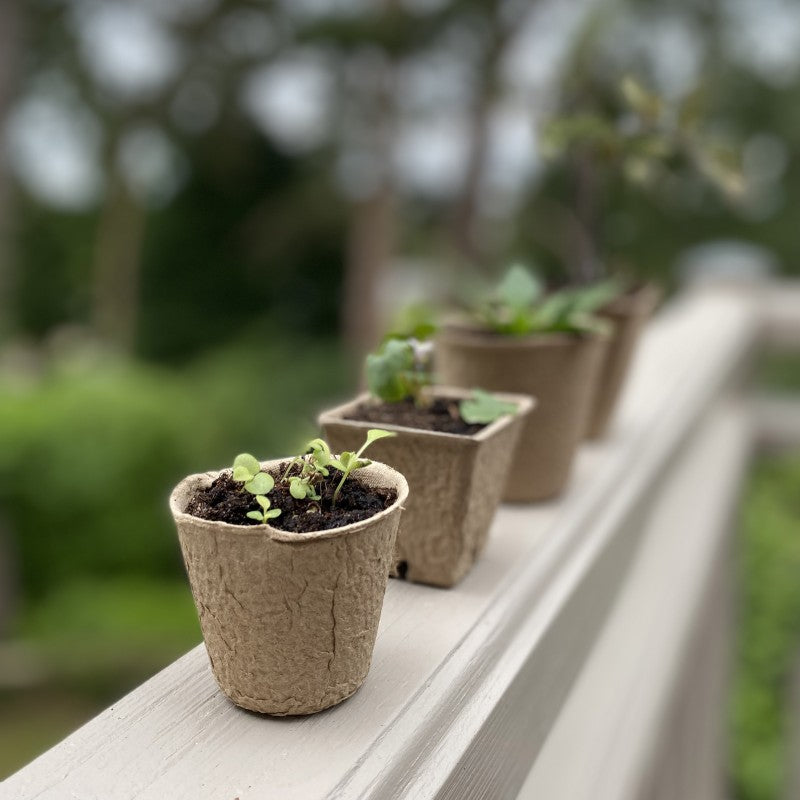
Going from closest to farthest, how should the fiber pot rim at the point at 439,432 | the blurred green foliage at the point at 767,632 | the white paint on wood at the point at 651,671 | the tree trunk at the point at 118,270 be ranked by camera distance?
the fiber pot rim at the point at 439,432
the white paint on wood at the point at 651,671
the blurred green foliage at the point at 767,632
the tree trunk at the point at 118,270

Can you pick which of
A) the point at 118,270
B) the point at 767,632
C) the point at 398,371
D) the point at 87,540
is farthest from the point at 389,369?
the point at 118,270

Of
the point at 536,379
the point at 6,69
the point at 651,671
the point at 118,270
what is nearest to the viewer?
the point at 536,379

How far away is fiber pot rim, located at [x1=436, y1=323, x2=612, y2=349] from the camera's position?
752 millimetres

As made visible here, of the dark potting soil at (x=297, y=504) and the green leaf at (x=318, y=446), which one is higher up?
the green leaf at (x=318, y=446)

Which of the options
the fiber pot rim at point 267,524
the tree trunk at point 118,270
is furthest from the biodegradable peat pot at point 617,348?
the tree trunk at point 118,270

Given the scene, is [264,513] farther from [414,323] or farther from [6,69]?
[6,69]

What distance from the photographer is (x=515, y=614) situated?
1.89 ft

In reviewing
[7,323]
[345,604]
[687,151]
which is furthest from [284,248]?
[345,604]

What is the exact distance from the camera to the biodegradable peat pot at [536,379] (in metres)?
0.76

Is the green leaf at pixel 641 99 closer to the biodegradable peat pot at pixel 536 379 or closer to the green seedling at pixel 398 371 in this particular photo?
the biodegradable peat pot at pixel 536 379

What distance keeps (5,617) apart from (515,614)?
4380 mm

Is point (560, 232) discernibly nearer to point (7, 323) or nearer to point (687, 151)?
point (7, 323)

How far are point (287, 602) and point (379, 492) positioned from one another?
0.09 metres

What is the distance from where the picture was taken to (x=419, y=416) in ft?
2.10
